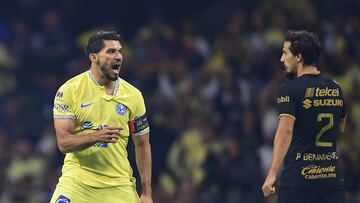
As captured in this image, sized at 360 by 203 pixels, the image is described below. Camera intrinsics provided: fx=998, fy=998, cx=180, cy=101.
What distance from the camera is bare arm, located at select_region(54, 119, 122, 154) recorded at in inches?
318

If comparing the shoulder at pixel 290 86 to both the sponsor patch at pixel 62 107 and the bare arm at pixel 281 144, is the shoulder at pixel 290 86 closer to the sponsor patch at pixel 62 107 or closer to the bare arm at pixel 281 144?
the bare arm at pixel 281 144

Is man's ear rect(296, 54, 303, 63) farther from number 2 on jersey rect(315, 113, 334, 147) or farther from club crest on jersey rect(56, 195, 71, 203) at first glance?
club crest on jersey rect(56, 195, 71, 203)

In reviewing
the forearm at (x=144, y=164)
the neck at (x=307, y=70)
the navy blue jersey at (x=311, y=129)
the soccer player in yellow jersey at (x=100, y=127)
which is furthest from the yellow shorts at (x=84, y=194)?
the neck at (x=307, y=70)

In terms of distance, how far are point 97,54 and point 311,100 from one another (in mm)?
1912

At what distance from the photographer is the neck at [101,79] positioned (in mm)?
8773

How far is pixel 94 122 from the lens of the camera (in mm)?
8602

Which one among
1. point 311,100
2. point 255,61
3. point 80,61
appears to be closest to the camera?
point 311,100

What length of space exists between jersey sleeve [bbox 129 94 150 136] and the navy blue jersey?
125 centimetres

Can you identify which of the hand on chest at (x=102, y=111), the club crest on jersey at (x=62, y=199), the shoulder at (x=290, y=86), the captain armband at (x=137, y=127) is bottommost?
the club crest on jersey at (x=62, y=199)

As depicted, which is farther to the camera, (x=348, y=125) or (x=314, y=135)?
(x=348, y=125)

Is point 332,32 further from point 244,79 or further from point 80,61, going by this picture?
point 80,61

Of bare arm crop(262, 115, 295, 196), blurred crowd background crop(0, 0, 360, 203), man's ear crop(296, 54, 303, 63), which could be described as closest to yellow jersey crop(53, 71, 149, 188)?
bare arm crop(262, 115, 295, 196)

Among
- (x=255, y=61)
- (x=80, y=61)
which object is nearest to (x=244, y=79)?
(x=255, y=61)

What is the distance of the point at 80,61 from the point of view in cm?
1678
